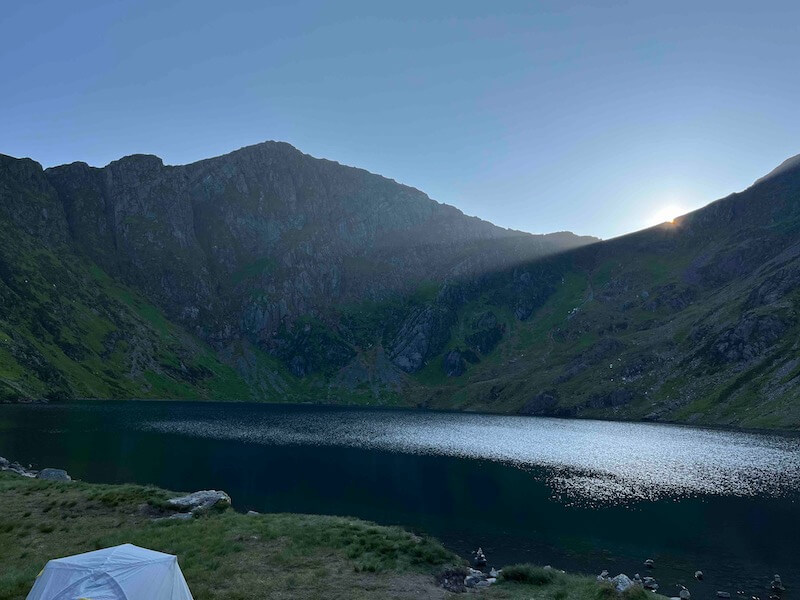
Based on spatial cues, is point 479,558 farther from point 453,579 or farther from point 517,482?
point 517,482

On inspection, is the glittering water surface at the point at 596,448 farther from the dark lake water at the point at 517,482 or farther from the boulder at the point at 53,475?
the boulder at the point at 53,475

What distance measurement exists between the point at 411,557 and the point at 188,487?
34.9 m

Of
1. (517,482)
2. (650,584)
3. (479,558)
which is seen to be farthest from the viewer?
(517,482)

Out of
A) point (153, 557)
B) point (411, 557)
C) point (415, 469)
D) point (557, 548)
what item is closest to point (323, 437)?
point (415, 469)

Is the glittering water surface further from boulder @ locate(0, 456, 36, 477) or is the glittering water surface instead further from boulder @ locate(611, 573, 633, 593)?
boulder @ locate(0, 456, 36, 477)

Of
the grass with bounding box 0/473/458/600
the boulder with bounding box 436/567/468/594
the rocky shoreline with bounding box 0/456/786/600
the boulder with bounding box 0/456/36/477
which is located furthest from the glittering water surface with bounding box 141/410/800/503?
the boulder with bounding box 0/456/36/477

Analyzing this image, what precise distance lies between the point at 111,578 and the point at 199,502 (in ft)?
68.8

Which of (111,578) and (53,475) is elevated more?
(111,578)

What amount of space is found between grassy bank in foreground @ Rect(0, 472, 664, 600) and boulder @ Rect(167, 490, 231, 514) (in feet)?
3.80

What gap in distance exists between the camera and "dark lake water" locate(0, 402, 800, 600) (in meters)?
40.8

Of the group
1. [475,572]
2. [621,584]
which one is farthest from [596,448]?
[621,584]

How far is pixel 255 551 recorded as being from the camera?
1093 inches

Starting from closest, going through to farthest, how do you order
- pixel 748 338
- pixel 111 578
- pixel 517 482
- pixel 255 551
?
pixel 111 578 < pixel 255 551 < pixel 517 482 < pixel 748 338

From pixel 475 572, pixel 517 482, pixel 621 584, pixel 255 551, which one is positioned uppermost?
pixel 255 551
